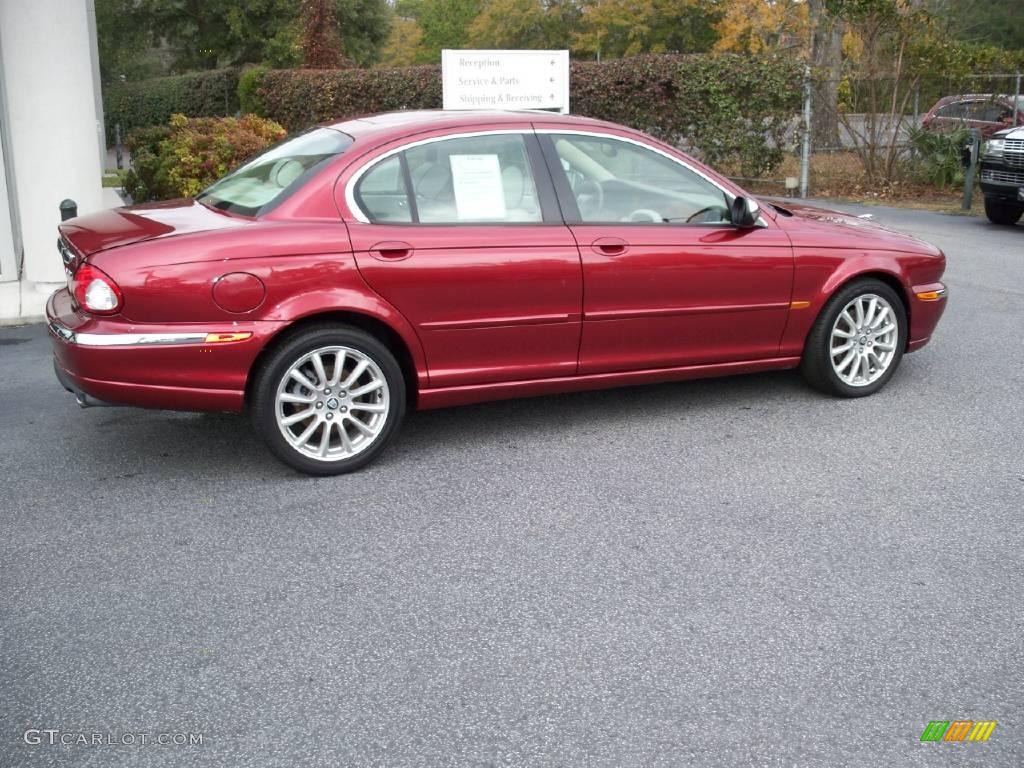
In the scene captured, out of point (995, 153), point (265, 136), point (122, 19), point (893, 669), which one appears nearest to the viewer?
point (893, 669)

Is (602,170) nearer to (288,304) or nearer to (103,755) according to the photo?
(288,304)

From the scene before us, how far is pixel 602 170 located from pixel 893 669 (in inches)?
120

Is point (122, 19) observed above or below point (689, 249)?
above

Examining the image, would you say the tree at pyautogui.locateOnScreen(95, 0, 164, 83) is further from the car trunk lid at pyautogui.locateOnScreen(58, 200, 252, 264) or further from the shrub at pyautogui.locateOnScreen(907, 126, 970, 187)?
the car trunk lid at pyautogui.locateOnScreen(58, 200, 252, 264)

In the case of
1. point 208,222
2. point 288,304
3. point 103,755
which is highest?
point 208,222

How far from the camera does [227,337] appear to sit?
15.5ft

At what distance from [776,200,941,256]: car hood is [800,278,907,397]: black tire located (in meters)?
0.25

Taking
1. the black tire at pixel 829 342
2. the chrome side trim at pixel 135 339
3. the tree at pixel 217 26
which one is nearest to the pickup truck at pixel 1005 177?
the black tire at pixel 829 342

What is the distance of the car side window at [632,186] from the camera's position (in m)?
5.55

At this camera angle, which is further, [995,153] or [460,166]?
[995,153]

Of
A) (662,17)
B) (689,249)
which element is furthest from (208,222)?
(662,17)

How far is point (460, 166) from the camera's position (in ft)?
17.5

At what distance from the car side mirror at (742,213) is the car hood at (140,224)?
2.48 metres

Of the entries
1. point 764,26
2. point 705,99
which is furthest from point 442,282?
point 764,26
